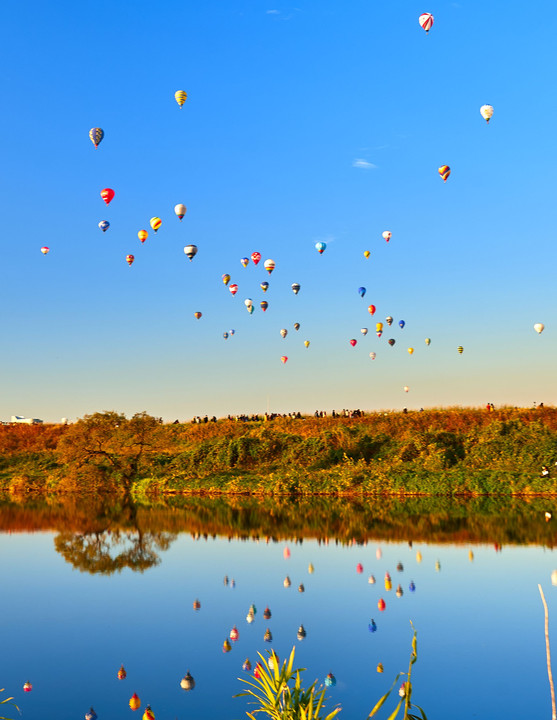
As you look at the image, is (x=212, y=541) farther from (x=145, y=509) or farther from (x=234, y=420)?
(x=234, y=420)

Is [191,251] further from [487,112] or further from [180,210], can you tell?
[487,112]

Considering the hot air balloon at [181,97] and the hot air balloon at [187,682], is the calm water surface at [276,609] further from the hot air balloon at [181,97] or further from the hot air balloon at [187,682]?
the hot air balloon at [181,97]

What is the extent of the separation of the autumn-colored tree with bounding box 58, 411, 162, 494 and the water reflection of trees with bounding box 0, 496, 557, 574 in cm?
672

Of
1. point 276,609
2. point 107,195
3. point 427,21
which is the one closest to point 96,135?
point 107,195

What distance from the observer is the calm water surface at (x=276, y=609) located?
10.5 meters

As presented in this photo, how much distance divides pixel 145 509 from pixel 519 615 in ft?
73.4

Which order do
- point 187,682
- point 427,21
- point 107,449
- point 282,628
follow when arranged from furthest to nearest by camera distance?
point 107,449 < point 427,21 < point 282,628 < point 187,682

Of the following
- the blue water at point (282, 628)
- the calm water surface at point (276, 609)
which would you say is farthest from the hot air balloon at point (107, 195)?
the blue water at point (282, 628)

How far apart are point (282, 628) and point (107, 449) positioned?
33822 millimetres

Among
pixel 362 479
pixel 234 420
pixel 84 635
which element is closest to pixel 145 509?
pixel 362 479

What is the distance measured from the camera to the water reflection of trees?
23.9 m

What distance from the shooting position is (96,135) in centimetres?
3859

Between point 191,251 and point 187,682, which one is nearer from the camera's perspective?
point 187,682

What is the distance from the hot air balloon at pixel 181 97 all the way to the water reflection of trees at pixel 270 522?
71.0 ft
